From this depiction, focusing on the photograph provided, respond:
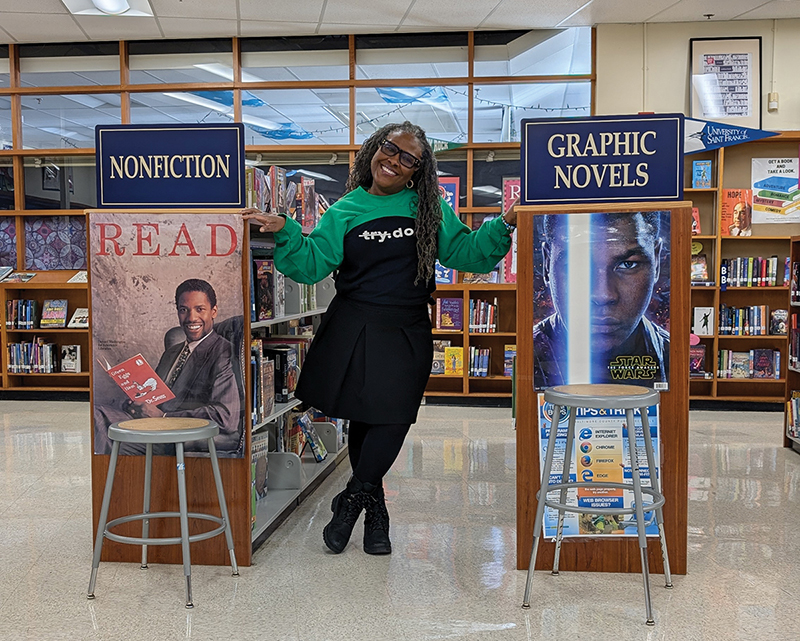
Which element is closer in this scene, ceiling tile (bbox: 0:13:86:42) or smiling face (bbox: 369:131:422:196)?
smiling face (bbox: 369:131:422:196)

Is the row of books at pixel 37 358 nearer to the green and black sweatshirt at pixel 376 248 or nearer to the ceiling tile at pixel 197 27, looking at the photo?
the ceiling tile at pixel 197 27

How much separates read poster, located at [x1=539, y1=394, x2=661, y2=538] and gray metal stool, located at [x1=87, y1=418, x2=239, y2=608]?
1.16 m

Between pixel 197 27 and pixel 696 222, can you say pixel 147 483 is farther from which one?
pixel 696 222

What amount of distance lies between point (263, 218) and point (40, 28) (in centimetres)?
541

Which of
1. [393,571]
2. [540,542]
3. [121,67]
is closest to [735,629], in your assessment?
[540,542]

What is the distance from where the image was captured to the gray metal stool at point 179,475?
103 inches

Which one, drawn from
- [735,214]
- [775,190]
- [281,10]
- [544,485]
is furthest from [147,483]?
[775,190]

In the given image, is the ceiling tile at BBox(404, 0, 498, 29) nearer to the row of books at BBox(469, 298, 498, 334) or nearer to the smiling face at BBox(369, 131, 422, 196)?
the row of books at BBox(469, 298, 498, 334)

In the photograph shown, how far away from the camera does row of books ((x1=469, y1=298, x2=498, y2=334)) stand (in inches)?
280

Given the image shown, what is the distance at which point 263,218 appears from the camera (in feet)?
9.68

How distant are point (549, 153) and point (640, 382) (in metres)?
0.89

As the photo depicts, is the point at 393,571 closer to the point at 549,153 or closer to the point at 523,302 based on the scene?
the point at 523,302

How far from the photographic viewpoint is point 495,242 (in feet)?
10.4

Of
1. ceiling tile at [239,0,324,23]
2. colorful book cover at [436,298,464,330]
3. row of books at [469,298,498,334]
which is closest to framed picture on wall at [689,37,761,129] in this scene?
row of books at [469,298,498,334]
